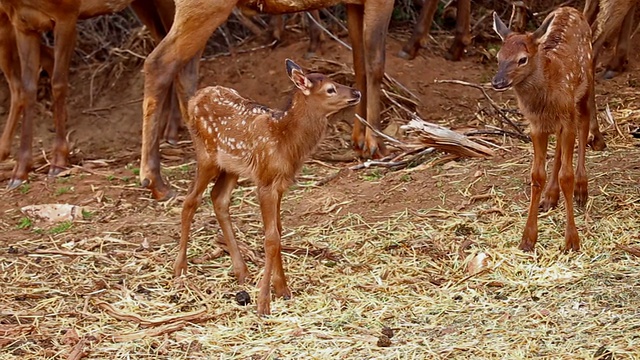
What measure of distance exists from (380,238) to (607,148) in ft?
8.17

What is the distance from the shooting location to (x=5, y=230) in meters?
8.76

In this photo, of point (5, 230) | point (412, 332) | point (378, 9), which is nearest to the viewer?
point (412, 332)

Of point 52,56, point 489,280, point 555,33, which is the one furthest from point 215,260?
point 52,56

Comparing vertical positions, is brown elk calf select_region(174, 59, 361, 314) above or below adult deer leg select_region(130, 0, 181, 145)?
above

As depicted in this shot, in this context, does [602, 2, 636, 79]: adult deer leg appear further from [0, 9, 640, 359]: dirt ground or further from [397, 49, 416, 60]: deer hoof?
[397, 49, 416, 60]: deer hoof

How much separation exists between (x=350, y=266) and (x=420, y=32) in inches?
202

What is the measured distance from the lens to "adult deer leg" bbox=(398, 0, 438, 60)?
39.1 feet

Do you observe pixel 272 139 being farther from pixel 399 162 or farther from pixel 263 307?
Result: pixel 399 162

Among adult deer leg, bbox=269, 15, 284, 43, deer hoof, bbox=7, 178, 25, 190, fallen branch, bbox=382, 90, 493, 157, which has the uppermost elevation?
fallen branch, bbox=382, 90, 493, 157

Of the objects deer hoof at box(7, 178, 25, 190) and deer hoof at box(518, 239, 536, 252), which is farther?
deer hoof at box(7, 178, 25, 190)

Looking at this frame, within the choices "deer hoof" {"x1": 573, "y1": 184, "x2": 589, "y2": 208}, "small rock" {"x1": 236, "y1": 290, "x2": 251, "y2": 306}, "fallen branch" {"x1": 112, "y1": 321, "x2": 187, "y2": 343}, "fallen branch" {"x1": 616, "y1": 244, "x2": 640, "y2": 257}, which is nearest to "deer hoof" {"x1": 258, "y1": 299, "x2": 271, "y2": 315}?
"small rock" {"x1": 236, "y1": 290, "x2": 251, "y2": 306}

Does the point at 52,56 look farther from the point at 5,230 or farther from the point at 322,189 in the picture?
the point at 322,189

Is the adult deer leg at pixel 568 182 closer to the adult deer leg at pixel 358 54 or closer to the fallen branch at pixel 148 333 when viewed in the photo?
the fallen branch at pixel 148 333

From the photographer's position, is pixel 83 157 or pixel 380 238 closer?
pixel 380 238
